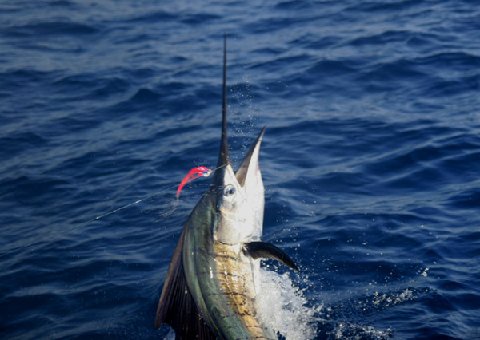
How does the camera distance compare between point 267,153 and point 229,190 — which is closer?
point 229,190

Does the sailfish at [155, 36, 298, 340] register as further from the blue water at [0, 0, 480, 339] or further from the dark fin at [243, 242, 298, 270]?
the blue water at [0, 0, 480, 339]

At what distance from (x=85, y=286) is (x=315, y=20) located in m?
8.29

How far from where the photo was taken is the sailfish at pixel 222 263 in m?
4.99

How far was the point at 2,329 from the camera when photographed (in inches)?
268

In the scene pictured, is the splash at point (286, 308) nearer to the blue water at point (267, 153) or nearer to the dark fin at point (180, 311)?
the blue water at point (267, 153)

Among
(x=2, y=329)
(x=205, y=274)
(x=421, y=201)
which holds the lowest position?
(x=2, y=329)

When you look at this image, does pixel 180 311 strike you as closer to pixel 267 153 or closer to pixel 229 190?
pixel 229 190

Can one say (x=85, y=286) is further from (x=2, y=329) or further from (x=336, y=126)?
(x=336, y=126)

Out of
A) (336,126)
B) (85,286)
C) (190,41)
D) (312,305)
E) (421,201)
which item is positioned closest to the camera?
(312,305)

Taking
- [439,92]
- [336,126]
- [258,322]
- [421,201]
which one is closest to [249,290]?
[258,322]

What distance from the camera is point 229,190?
525cm

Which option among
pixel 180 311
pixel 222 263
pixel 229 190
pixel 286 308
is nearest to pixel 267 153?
pixel 286 308

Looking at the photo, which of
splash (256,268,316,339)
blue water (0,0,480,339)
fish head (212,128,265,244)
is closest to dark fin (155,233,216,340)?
fish head (212,128,265,244)

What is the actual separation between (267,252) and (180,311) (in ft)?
2.07
